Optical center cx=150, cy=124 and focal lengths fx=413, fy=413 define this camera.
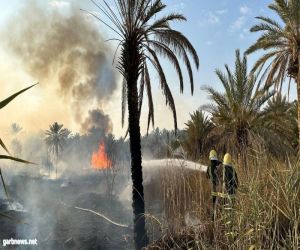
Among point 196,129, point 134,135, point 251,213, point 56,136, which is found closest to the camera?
point 251,213

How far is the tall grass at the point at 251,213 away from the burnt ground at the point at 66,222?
37.5 ft

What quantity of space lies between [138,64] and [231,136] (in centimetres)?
853

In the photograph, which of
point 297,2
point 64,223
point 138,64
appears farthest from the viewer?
point 64,223

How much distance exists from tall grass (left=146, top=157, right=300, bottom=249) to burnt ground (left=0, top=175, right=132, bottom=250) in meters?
11.4

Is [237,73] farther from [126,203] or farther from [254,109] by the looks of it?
[126,203]

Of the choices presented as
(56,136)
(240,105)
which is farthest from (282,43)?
(56,136)

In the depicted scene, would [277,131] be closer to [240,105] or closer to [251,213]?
[240,105]

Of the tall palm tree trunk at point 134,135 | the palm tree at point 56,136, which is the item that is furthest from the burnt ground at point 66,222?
the palm tree at point 56,136

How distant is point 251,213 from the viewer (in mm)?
3572

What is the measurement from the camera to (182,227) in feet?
17.6

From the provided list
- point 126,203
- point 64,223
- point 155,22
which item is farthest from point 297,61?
point 64,223

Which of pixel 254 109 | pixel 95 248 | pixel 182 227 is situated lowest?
pixel 95 248

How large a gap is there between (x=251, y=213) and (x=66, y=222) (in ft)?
69.3

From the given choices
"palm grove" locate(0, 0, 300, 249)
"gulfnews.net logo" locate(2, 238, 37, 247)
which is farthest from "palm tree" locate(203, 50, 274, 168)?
"gulfnews.net logo" locate(2, 238, 37, 247)
